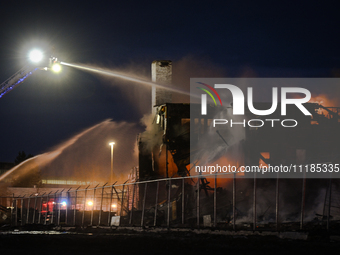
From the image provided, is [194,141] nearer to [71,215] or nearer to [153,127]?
[153,127]

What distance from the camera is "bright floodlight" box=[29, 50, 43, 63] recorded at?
31.6 metres

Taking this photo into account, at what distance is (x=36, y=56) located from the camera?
3170 cm

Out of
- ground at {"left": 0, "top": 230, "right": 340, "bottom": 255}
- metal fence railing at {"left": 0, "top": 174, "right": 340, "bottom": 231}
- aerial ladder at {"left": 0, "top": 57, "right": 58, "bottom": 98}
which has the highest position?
aerial ladder at {"left": 0, "top": 57, "right": 58, "bottom": 98}

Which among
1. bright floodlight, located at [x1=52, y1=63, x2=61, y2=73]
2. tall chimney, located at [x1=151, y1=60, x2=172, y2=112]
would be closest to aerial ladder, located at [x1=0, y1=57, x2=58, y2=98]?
bright floodlight, located at [x1=52, y1=63, x2=61, y2=73]

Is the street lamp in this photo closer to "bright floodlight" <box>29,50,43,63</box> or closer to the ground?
"bright floodlight" <box>29,50,43,63</box>

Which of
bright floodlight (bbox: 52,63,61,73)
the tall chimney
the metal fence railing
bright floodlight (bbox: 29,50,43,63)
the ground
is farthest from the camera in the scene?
the tall chimney

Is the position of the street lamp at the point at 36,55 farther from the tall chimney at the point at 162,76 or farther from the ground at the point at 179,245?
the ground at the point at 179,245

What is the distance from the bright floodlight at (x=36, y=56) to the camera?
3162 cm

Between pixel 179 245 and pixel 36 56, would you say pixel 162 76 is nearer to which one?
pixel 36 56

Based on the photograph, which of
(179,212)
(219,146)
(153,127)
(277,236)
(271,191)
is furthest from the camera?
(153,127)

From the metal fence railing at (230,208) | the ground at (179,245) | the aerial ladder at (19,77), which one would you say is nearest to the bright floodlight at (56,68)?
the aerial ladder at (19,77)

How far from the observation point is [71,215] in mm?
28594

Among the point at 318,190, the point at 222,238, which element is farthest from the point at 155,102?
the point at 222,238

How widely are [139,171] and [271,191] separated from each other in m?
15.6
